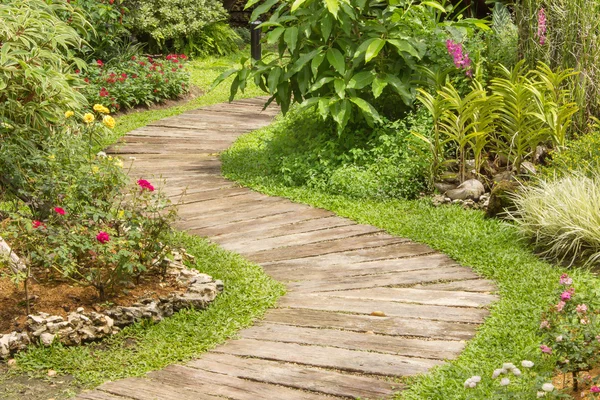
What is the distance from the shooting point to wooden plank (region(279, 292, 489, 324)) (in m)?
5.45

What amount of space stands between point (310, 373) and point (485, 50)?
557cm

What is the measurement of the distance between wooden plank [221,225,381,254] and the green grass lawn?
0.62ft

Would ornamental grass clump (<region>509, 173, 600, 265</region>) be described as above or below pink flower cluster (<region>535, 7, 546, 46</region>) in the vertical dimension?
below

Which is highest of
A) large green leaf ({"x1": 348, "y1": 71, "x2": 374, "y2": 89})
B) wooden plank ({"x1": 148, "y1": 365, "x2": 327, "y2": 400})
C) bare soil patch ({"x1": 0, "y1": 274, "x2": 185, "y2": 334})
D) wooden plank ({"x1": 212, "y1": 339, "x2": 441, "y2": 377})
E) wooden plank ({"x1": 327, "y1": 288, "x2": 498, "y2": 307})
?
large green leaf ({"x1": 348, "y1": 71, "x2": 374, "y2": 89})

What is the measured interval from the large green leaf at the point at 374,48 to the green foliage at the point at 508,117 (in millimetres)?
541

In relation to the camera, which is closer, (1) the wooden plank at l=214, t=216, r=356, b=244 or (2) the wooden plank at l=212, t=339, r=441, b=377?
(2) the wooden plank at l=212, t=339, r=441, b=377

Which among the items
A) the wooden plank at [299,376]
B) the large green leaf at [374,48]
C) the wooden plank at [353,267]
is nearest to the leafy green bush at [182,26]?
the large green leaf at [374,48]

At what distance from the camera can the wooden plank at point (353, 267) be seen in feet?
20.9

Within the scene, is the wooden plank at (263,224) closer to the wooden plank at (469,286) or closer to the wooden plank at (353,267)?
the wooden plank at (353,267)

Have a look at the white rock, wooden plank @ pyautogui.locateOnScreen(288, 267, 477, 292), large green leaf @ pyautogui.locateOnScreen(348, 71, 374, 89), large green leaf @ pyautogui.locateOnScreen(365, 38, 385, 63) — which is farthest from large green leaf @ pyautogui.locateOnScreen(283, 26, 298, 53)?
the white rock

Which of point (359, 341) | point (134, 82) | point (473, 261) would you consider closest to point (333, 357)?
point (359, 341)

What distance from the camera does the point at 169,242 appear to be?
5957 millimetres

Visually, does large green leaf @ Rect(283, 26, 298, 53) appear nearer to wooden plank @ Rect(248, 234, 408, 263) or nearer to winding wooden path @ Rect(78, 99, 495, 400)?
winding wooden path @ Rect(78, 99, 495, 400)

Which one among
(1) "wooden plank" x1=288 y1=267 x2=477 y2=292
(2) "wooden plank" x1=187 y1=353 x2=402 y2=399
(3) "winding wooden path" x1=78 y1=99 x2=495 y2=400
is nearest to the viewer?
(2) "wooden plank" x1=187 y1=353 x2=402 y2=399
